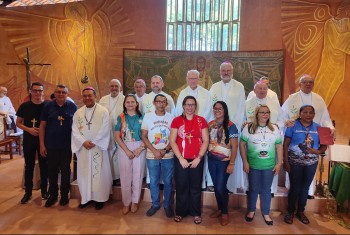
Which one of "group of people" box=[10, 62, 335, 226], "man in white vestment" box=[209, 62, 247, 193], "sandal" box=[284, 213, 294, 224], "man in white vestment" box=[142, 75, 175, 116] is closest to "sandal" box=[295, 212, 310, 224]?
"group of people" box=[10, 62, 335, 226]

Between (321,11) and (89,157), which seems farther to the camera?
(321,11)

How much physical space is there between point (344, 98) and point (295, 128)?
17.0ft

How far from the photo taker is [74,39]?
8.65 m

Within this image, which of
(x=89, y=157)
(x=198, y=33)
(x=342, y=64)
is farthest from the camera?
(x=198, y=33)

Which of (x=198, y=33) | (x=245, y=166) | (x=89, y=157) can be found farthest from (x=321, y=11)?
(x=89, y=157)

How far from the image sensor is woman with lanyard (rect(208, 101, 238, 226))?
3.36 metres

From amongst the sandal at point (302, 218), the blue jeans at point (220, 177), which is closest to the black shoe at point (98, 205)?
the blue jeans at point (220, 177)

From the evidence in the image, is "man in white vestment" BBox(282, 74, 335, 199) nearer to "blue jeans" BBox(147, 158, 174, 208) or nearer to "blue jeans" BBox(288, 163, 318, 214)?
"blue jeans" BBox(288, 163, 318, 214)

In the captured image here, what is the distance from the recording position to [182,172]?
134 inches

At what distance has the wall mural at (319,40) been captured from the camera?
7.62 meters

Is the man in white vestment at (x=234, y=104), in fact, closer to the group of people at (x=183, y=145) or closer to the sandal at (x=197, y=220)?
the group of people at (x=183, y=145)

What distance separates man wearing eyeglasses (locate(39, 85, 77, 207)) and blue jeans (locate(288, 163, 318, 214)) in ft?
9.55

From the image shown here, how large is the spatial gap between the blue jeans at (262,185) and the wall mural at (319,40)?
5439mm

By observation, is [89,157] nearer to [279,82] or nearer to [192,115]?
[192,115]
